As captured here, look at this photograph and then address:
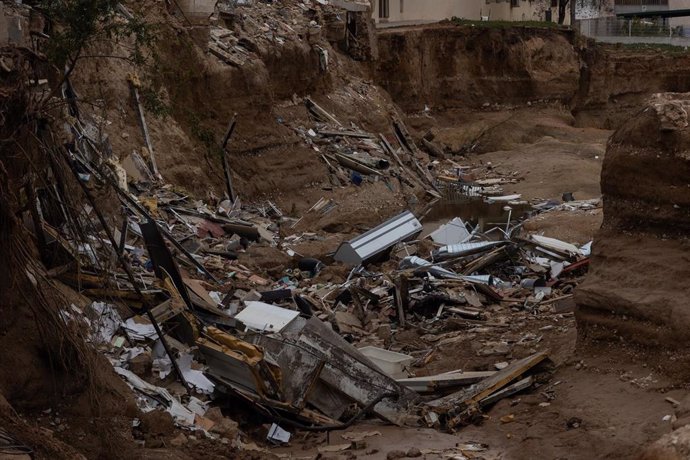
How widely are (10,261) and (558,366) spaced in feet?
20.8

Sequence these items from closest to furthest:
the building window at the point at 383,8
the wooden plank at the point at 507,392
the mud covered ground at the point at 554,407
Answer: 1. the mud covered ground at the point at 554,407
2. the wooden plank at the point at 507,392
3. the building window at the point at 383,8

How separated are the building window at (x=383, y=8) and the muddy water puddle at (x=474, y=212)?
47.6ft

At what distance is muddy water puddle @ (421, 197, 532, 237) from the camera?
2647 cm

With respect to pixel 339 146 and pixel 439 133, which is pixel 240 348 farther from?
pixel 439 133

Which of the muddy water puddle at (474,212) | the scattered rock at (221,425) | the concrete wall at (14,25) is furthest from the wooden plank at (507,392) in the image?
the muddy water puddle at (474,212)

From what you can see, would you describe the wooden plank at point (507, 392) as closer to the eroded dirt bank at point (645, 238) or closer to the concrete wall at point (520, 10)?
the eroded dirt bank at point (645, 238)

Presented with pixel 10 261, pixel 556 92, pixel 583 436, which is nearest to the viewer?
pixel 10 261

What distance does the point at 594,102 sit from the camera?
1703 inches

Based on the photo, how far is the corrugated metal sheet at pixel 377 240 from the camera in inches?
766

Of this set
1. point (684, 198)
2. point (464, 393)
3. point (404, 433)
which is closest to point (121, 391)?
point (404, 433)

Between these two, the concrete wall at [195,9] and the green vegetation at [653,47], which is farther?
the green vegetation at [653,47]

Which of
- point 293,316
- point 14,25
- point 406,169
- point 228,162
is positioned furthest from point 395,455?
point 406,169

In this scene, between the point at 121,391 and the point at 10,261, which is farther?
the point at 121,391

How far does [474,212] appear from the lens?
28.5 meters
